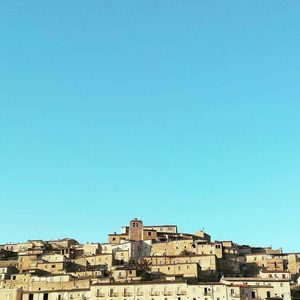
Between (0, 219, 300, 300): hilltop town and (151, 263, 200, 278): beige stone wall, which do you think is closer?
(0, 219, 300, 300): hilltop town

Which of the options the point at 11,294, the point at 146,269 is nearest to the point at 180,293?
the point at 146,269

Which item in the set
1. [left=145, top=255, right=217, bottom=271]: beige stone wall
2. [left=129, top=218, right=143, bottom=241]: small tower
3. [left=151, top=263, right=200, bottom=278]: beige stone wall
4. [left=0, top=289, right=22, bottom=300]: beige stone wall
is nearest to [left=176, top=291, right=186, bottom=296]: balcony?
[left=151, top=263, right=200, bottom=278]: beige stone wall

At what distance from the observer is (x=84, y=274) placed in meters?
78.6

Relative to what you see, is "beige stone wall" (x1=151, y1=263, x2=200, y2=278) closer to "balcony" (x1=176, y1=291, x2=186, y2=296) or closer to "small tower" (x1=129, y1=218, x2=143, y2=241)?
"balcony" (x1=176, y1=291, x2=186, y2=296)

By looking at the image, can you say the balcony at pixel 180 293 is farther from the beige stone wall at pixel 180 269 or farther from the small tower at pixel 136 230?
the small tower at pixel 136 230

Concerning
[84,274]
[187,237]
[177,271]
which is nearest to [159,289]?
[177,271]

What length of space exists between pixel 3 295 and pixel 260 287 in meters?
35.9

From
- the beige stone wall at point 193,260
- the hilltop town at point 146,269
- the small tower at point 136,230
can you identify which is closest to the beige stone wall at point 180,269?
the hilltop town at point 146,269

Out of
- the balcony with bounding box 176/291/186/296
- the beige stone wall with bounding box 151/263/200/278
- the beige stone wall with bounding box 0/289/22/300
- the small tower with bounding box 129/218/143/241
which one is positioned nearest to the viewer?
the balcony with bounding box 176/291/186/296

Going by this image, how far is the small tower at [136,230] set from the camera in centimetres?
9754

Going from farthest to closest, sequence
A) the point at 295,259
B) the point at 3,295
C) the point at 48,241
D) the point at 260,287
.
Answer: the point at 48,241, the point at 295,259, the point at 3,295, the point at 260,287

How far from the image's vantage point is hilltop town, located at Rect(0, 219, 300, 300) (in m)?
67.0

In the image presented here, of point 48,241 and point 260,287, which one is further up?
point 48,241

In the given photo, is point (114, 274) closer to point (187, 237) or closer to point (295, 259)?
point (187, 237)
